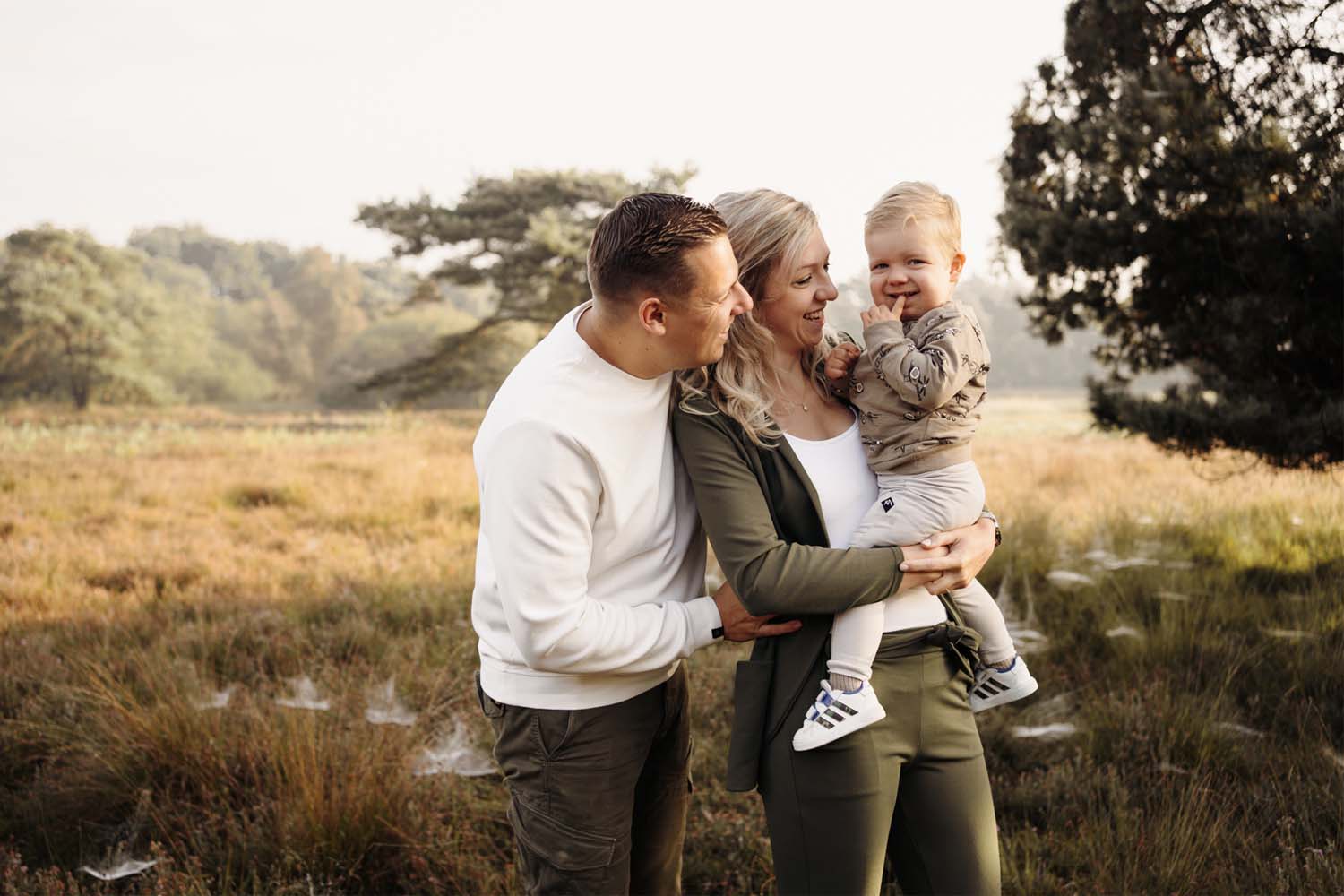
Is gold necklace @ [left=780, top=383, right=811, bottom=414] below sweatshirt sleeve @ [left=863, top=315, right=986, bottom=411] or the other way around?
below

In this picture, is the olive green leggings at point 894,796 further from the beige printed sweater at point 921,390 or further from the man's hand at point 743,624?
the beige printed sweater at point 921,390

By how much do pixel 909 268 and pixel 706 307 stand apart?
0.76 m

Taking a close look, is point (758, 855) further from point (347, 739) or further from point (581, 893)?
point (347, 739)

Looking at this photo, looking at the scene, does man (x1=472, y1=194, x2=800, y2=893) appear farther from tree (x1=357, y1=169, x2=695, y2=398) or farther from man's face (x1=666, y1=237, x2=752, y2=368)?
tree (x1=357, y1=169, x2=695, y2=398)

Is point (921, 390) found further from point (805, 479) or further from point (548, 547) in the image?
point (548, 547)

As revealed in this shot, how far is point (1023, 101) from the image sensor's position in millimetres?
6336

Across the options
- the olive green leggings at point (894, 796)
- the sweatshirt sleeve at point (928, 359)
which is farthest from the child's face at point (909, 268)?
the olive green leggings at point (894, 796)

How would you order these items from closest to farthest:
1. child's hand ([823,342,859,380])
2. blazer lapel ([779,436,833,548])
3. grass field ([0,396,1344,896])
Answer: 1. blazer lapel ([779,436,833,548])
2. child's hand ([823,342,859,380])
3. grass field ([0,396,1344,896])

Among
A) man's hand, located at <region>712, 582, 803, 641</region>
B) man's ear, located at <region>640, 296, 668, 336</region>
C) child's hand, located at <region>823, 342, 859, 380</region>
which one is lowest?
man's hand, located at <region>712, 582, 803, 641</region>

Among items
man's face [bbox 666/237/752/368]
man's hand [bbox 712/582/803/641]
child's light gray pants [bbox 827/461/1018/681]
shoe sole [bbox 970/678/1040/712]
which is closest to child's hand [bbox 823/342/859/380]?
child's light gray pants [bbox 827/461/1018/681]

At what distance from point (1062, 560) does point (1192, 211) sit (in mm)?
2562

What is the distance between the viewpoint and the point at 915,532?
82.9 inches

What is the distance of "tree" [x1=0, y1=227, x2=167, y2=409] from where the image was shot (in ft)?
72.3

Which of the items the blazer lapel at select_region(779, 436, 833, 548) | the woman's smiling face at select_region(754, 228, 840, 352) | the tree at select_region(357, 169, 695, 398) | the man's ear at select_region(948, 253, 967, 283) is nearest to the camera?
the blazer lapel at select_region(779, 436, 833, 548)
